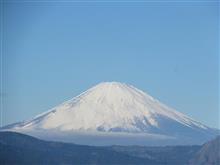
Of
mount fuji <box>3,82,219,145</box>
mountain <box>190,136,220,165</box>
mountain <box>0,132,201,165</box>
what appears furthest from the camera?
mount fuji <box>3,82,219,145</box>

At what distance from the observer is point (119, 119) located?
13512 cm

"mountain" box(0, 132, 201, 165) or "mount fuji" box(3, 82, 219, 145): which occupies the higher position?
"mount fuji" box(3, 82, 219, 145)

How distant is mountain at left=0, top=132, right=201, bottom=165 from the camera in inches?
2571

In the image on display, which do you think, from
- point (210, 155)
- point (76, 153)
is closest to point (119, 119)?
point (76, 153)

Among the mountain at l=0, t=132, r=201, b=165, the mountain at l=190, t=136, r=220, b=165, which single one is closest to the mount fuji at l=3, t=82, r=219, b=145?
the mountain at l=0, t=132, r=201, b=165

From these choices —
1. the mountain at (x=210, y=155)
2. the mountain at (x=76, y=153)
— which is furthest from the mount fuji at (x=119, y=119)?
the mountain at (x=210, y=155)

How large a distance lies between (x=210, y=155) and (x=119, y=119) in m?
63.2

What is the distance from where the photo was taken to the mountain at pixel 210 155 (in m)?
69.5

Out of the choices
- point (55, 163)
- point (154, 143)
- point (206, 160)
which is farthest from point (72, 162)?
point (154, 143)

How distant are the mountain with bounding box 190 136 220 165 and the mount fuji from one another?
46653mm

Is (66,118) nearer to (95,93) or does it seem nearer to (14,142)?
(95,93)

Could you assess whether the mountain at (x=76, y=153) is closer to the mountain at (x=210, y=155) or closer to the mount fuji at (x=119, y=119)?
the mountain at (x=210, y=155)

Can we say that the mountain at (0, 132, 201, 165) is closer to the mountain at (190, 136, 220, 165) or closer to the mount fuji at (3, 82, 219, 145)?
the mountain at (190, 136, 220, 165)

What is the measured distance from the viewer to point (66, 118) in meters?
132
